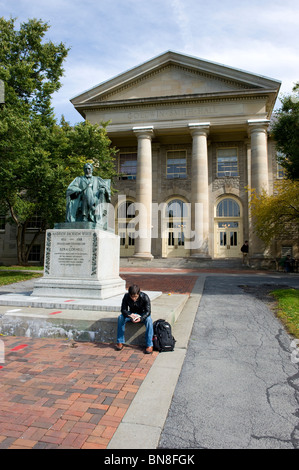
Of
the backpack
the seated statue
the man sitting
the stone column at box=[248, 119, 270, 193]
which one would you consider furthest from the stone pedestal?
the stone column at box=[248, 119, 270, 193]

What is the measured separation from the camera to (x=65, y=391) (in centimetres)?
348

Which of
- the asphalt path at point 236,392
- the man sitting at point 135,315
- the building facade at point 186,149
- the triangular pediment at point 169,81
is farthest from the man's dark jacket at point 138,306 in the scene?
the triangular pediment at point 169,81

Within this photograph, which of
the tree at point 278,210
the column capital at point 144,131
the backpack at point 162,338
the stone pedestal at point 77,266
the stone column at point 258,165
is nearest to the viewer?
the backpack at point 162,338

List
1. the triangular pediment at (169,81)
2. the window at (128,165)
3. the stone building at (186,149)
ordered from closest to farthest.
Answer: the stone building at (186,149), the triangular pediment at (169,81), the window at (128,165)

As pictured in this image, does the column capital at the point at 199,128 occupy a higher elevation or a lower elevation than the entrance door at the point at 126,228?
higher

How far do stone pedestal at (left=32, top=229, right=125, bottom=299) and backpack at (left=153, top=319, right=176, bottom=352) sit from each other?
2.26 m

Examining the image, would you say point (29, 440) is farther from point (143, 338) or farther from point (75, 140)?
point (75, 140)

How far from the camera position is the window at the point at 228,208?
2983 centimetres

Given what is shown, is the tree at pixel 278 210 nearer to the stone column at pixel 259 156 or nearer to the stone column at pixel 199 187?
the stone column at pixel 259 156

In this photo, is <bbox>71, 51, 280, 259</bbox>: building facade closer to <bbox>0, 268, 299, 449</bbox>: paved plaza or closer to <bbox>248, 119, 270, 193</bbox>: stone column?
<bbox>248, 119, 270, 193</bbox>: stone column

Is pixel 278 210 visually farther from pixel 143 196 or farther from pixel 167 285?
pixel 143 196

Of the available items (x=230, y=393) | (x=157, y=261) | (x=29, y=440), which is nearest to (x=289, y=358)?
(x=230, y=393)

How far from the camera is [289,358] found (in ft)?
15.6

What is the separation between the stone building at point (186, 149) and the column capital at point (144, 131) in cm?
8
